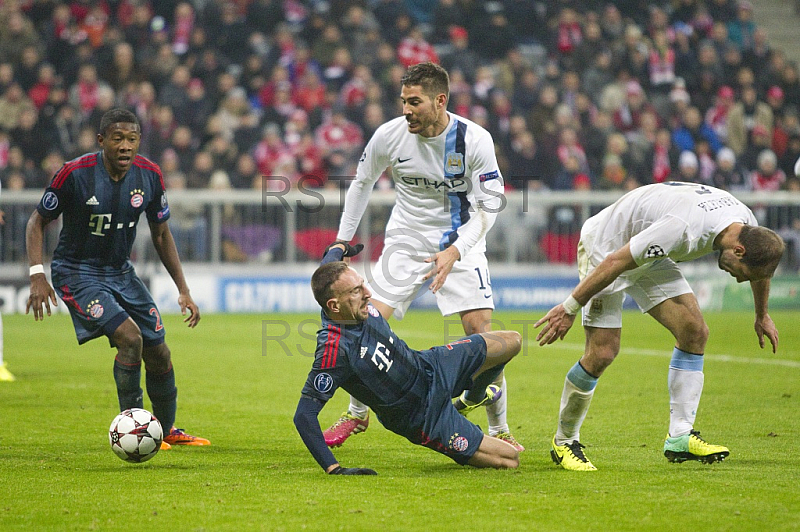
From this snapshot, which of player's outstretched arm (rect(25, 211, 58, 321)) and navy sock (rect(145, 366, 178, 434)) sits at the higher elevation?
player's outstretched arm (rect(25, 211, 58, 321))

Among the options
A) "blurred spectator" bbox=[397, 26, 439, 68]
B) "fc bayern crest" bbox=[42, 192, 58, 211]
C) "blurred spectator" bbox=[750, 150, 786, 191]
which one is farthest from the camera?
"blurred spectator" bbox=[397, 26, 439, 68]

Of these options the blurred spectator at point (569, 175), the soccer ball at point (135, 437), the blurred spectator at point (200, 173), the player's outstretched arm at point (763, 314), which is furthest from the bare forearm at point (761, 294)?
the blurred spectator at point (569, 175)

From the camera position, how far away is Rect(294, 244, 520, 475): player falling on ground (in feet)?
16.7

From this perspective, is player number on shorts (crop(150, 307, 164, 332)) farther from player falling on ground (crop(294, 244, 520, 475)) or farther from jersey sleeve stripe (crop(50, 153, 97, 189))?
player falling on ground (crop(294, 244, 520, 475))

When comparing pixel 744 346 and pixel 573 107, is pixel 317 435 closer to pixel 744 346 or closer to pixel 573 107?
pixel 744 346

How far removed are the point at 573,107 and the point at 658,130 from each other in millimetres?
1663

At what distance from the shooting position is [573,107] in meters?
19.5

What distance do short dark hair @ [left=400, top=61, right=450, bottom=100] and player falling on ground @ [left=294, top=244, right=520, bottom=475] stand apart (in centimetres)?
138

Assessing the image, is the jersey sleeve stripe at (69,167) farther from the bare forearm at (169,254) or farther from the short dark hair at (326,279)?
the short dark hair at (326,279)

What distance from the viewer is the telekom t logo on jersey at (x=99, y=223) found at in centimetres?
621

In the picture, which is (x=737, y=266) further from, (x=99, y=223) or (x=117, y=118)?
(x=99, y=223)

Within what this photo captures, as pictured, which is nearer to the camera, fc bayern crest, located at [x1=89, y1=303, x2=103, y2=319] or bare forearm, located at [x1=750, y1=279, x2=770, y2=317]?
bare forearm, located at [x1=750, y1=279, x2=770, y2=317]

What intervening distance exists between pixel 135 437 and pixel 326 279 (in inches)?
54.8

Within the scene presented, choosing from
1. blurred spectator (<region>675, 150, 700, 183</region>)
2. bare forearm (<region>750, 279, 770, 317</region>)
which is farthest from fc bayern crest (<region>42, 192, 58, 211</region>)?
blurred spectator (<region>675, 150, 700, 183</region>)
